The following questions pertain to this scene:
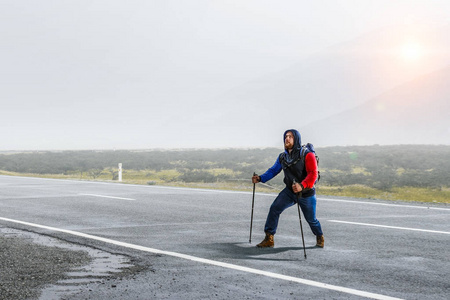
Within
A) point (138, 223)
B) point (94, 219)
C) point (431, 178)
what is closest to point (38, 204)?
point (94, 219)

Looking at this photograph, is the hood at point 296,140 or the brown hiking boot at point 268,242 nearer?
the hood at point 296,140

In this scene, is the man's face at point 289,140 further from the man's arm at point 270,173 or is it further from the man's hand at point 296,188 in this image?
the man's hand at point 296,188

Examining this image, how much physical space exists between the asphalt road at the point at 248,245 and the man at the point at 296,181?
33 centimetres

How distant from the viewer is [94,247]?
8.12m

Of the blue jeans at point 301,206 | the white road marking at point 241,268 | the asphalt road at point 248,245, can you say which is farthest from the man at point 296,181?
the white road marking at point 241,268

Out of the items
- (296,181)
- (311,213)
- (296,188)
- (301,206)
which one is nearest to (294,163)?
(296,181)

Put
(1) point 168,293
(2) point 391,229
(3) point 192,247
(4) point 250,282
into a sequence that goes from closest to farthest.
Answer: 1. (1) point 168,293
2. (4) point 250,282
3. (3) point 192,247
4. (2) point 391,229

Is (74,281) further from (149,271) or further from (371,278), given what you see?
(371,278)

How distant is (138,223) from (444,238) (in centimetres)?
531

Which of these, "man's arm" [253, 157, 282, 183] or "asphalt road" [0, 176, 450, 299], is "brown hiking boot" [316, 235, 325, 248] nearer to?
"asphalt road" [0, 176, 450, 299]

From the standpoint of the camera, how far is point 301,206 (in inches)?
315

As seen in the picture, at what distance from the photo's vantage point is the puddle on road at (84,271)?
5539mm

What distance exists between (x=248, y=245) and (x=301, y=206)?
3.12ft

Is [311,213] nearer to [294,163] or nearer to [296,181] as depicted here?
[296,181]
